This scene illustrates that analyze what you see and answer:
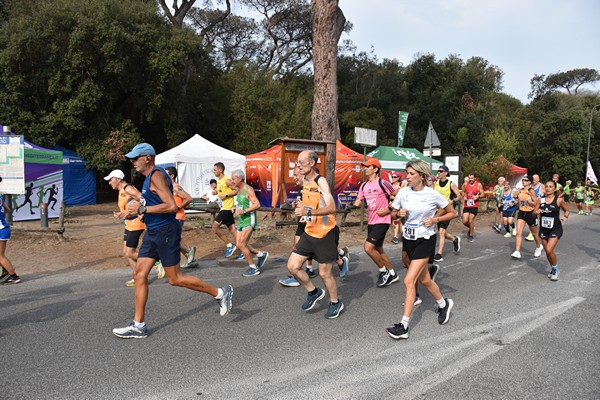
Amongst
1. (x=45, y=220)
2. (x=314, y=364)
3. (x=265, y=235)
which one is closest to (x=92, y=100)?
(x=45, y=220)

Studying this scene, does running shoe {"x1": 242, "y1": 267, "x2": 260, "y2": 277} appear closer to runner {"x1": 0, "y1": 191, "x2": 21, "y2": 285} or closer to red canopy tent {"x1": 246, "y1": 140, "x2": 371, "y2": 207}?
runner {"x1": 0, "y1": 191, "x2": 21, "y2": 285}

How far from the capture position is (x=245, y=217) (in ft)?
24.6

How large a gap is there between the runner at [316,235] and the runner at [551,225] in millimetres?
4262

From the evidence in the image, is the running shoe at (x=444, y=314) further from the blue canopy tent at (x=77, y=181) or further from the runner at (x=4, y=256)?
the blue canopy tent at (x=77, y=181)

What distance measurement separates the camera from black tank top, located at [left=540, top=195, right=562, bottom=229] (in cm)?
740

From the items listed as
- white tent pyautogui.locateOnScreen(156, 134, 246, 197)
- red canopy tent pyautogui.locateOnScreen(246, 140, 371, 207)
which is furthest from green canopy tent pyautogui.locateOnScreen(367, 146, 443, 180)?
white tent pyautogui.locateOnScreen(156, 134, 246, 197)

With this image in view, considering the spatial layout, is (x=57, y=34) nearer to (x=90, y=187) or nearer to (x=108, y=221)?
(x=90, y=187)

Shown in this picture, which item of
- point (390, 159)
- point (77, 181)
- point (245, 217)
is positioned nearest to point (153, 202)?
point (245, 217)

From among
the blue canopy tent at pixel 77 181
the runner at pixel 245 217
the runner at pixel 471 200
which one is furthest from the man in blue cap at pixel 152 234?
the blue canopy tent at pixel 77 181

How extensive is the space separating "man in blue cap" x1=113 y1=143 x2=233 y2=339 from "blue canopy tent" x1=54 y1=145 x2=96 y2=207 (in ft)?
62.8

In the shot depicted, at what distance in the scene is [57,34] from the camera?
2150 cm

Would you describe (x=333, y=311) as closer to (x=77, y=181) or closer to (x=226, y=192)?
(x=226, y=192)

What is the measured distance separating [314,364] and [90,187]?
870 inches

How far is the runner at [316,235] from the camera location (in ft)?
16.3
